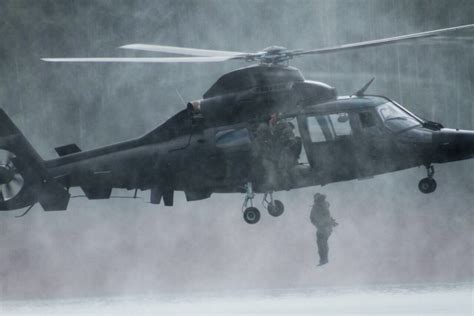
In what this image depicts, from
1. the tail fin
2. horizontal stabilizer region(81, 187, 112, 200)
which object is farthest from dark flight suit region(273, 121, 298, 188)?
the tail fin

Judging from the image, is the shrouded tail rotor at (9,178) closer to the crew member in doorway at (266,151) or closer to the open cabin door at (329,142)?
the crew member in doorway at (266,151)

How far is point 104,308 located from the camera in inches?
836

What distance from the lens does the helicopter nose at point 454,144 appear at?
15969 millimetres

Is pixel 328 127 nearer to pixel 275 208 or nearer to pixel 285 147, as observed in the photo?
pixel 285 147

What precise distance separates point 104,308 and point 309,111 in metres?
7.79

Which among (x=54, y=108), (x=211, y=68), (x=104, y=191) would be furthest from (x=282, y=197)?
(x=104, y=191)

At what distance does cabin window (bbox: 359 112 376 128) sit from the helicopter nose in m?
1.07

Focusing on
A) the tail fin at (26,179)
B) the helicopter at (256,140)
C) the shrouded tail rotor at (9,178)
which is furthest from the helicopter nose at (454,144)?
the shrouded tail rotor at (9,178)

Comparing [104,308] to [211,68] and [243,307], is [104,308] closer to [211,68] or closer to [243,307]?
[243,307]

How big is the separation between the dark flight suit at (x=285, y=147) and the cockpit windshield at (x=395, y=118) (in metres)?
1.62

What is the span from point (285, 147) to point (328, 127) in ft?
2.75

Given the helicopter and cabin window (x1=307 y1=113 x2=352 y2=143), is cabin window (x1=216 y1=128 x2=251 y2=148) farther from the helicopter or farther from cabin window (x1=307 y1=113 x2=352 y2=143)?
cabin window (x1=307 y1=113 x2=352 y2=143)

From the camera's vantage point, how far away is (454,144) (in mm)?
16000

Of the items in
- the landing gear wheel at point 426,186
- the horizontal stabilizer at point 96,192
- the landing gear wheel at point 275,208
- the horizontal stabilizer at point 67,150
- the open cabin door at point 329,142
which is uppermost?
the horizontal stabilizer at point 67,150
